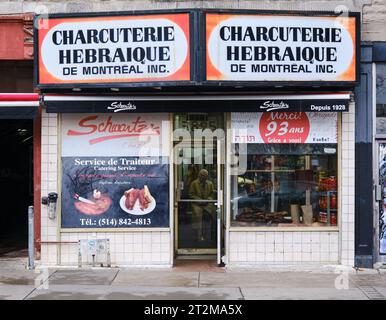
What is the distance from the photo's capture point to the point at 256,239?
35.7ft

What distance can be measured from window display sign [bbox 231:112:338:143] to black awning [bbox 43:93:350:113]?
1.08 ft

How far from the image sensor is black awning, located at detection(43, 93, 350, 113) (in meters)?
10.6

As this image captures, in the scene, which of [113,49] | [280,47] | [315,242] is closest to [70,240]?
[113,49]

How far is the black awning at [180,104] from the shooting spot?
10.6 metres

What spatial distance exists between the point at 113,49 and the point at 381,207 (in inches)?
217

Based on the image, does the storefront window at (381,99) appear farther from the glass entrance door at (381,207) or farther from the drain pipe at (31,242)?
the drain pipe at (31,242)

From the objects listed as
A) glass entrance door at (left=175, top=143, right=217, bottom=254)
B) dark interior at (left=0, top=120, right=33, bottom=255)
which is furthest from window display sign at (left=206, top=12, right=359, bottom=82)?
dark interior at (left=0, top=120, right=33, bottom=255)

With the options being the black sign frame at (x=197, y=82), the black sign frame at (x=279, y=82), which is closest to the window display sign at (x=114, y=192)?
the black sign frame at (x=197, y=82)

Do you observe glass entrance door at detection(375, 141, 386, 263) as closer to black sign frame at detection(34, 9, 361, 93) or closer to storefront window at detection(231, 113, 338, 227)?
storefront window at detection(231, 113, 338, 227)

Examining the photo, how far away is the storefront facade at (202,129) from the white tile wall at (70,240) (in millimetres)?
18

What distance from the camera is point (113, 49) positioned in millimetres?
10375

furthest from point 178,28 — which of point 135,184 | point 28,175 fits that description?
point 28,175

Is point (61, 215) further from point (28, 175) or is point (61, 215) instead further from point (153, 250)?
point (28, 175)

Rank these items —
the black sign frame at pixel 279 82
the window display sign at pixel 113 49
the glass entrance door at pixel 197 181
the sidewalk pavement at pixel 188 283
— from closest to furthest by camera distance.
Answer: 1. the sidewalk pavement at pixel 188 283
2. the black sign frame at pixel 279 82
3. the window display sign at pixel 113 49
4. the glass entrance door at pixel 197 181
